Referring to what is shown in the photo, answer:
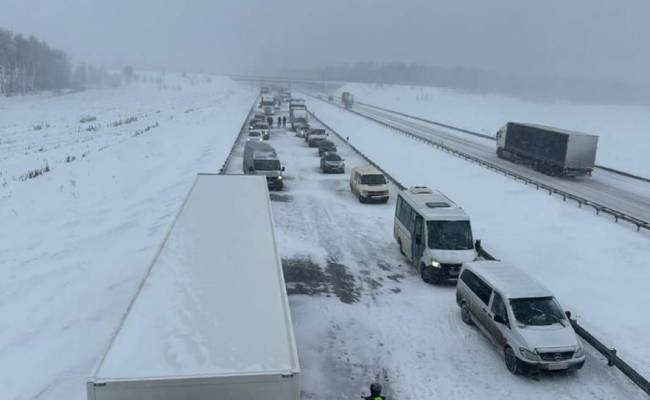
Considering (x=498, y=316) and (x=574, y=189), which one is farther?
(x=574, y=189)

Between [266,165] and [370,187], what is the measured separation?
673 cm

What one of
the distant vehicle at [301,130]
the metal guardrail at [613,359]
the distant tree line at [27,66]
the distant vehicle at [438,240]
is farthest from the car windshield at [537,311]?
the distant tree line at [27,66]

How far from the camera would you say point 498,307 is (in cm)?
1430

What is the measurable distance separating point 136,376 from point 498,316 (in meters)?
9.87

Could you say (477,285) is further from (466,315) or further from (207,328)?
(207,328)

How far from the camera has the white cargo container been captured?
730cm

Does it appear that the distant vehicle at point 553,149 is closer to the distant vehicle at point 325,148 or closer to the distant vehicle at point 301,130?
the distant vehicle at point 325,148

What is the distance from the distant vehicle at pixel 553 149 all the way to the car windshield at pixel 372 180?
15386 mm

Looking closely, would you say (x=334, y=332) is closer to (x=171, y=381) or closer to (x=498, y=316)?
(x=498, y=316)

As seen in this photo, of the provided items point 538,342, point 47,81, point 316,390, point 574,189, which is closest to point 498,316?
point 538,342

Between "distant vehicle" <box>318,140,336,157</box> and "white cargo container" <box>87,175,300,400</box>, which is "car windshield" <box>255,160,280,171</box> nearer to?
"distant vehicle" <box>318,140,336,157</box>

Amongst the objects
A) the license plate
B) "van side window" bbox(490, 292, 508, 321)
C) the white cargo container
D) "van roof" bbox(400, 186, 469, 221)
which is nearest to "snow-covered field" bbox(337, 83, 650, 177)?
"van roof" bbox(400, 186, 469, 221)

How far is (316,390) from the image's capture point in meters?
12.3

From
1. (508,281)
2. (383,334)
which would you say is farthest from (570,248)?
(383,334)
